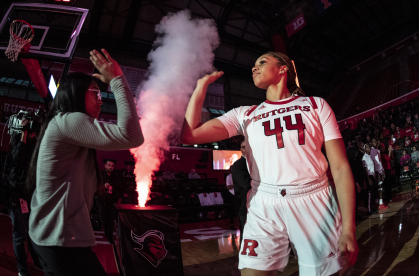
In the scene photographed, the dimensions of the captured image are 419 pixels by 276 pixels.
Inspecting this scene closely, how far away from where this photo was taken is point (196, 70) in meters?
7.37

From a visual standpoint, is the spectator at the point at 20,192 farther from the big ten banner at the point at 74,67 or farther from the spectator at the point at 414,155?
the spectator at the point at 414,155

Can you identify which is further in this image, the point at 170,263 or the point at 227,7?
the point at 227,7

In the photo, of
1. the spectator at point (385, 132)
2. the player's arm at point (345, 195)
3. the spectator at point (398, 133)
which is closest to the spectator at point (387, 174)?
the spectator at point (398, 133)

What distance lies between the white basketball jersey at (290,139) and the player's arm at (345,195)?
0.19 ft

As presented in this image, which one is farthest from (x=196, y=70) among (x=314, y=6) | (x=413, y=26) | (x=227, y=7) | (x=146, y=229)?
(x=413, y=26)

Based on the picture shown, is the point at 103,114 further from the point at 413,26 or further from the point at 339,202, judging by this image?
the point at 413,26

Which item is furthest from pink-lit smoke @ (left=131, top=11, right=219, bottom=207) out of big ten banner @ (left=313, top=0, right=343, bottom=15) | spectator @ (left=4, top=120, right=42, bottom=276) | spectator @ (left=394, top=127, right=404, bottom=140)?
spectator @ (left=394, top=127, right=404, bottom=140)

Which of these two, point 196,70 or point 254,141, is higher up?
point 196,70

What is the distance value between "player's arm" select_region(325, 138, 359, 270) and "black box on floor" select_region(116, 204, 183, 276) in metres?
2.13

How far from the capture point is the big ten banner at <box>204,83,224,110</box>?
1750 centimetres

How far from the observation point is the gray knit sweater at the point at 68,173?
1180 millimetres

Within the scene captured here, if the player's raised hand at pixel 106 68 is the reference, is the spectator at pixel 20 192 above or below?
below

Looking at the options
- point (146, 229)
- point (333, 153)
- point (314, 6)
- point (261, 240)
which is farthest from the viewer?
point (314, 6)

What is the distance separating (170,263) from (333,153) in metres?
2.39
